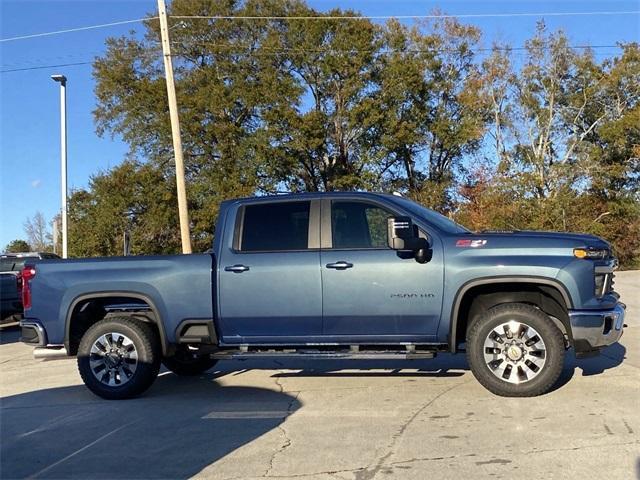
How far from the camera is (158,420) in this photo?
6.01 meters

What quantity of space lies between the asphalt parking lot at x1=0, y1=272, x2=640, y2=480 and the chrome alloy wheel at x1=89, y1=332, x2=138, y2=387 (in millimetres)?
277

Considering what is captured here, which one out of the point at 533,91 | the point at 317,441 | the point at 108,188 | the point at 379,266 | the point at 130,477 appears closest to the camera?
the point at 130,477

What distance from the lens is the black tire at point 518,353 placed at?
19.6ft

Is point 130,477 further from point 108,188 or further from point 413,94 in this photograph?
point 413,94

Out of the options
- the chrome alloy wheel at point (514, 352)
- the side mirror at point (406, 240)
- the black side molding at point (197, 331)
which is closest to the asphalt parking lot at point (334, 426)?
the chrome alloy wheel at point (514, 352)

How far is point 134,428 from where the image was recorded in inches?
227

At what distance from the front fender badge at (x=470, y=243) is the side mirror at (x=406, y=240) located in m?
0.31

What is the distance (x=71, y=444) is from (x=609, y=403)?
484 cm

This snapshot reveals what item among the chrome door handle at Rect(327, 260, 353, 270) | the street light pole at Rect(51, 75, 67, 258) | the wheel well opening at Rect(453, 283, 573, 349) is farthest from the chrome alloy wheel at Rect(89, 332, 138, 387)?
the street light pole at Rect(51, 75, 67, 258)

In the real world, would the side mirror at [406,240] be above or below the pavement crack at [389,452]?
above

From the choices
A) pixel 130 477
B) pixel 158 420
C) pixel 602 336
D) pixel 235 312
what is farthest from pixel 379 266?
pixel 130 477

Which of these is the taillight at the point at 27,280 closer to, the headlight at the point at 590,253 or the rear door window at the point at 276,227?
the rear door window at the point at 276,227

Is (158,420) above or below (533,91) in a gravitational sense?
below

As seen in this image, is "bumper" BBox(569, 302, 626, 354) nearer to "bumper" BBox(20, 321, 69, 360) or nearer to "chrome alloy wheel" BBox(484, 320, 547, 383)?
"chrome alloy wheel" BBox(484, 320, 547, 383)
